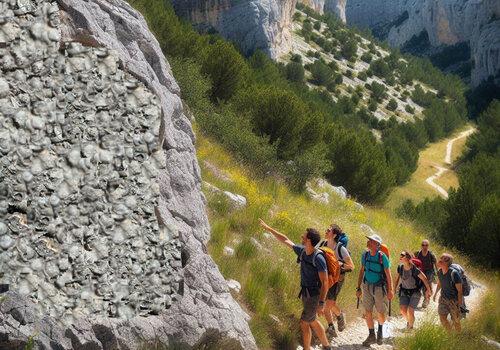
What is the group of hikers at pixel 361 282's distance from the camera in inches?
261

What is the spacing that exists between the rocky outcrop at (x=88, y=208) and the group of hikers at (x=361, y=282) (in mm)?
1012

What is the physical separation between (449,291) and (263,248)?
3.20m

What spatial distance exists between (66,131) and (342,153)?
2073 centimetres

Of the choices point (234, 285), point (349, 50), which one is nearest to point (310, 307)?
point (234, 285)

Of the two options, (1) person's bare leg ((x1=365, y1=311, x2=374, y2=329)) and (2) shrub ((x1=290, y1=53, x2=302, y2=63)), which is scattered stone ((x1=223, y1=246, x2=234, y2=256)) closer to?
(1) person's bare leg ((x1=365, y1=311, x2=374, y2=329))

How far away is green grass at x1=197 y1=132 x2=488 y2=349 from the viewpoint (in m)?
7.32

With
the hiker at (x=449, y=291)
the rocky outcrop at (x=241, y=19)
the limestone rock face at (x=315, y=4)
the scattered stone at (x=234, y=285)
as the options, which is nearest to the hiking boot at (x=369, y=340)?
the hiker at (x=449, y=291)

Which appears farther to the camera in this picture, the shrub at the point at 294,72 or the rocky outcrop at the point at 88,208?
the shrub at the point at 294,72

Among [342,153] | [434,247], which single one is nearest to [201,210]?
[434,247]

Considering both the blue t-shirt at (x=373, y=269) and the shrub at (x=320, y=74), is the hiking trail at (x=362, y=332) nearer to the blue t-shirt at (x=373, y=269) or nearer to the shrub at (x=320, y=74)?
the blue t-shirt at (x=373, y=269)

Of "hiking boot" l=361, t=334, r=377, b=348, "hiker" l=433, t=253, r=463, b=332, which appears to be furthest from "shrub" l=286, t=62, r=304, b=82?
"hiking boot" l=361, t=334, r=377, b=348

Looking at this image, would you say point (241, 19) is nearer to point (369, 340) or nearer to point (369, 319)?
point (369, 319)

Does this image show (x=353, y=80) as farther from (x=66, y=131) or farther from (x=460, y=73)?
(x=66, y=131)

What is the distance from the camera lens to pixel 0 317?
4.39 metres
